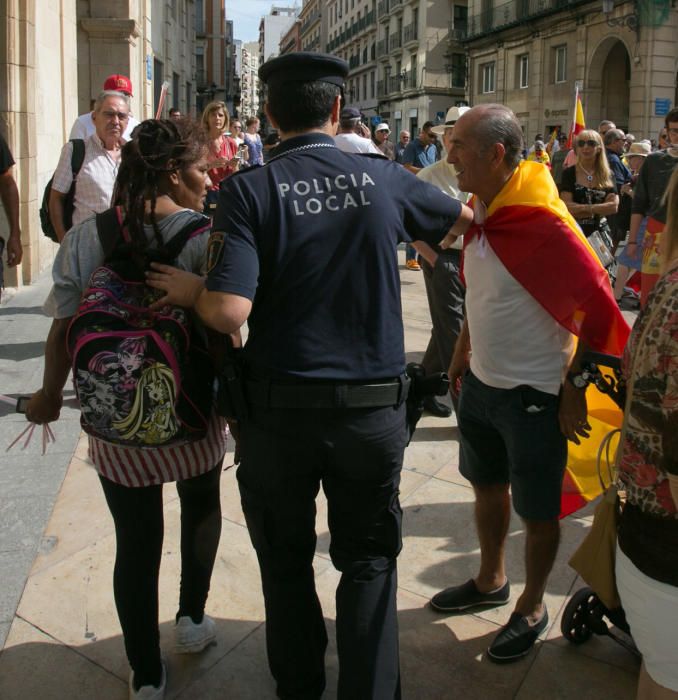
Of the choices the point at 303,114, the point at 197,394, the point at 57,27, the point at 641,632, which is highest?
the point at 57,27

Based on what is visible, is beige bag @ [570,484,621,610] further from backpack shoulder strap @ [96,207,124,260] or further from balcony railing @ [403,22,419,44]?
balcony railing @ [403,22,419,44]

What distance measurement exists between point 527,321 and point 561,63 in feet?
115

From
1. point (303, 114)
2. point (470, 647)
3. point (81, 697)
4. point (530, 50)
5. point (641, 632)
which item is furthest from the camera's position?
point (530, 50)

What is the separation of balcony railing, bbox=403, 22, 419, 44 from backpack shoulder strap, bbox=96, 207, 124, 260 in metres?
54.6

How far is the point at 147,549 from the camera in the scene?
7.52 feet

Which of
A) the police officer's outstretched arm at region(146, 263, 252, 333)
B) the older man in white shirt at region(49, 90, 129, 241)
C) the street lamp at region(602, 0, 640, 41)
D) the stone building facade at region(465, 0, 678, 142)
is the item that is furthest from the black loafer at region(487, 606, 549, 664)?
the street lamp at region(602, 0, 640, 41)

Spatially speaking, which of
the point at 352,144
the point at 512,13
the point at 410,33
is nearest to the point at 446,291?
the point at 352,144

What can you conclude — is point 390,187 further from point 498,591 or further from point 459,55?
point 459,55

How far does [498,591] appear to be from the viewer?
2.93m

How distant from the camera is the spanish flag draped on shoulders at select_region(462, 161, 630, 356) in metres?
2.44

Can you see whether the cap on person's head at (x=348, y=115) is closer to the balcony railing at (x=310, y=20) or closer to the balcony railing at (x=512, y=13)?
the balcony railing at (x=512, y=13)

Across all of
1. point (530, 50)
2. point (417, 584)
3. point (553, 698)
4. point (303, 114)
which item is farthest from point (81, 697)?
point (530, 50)

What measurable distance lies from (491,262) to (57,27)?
8.56m

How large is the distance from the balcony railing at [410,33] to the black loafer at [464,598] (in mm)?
54356
